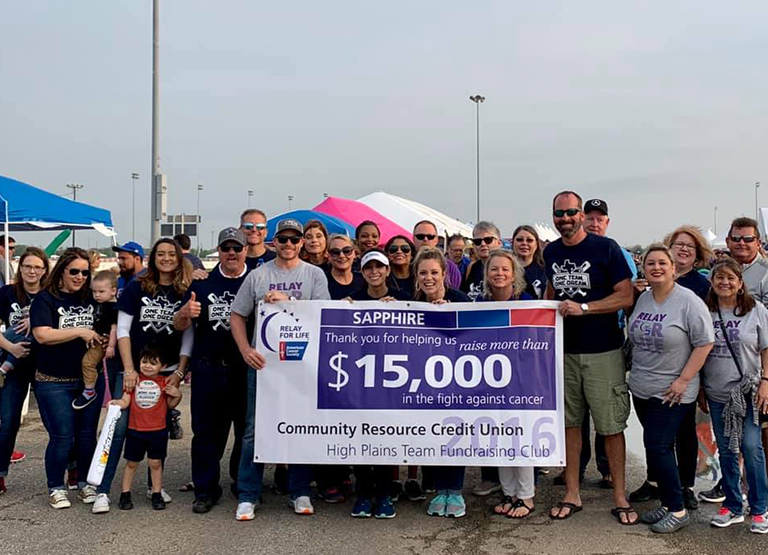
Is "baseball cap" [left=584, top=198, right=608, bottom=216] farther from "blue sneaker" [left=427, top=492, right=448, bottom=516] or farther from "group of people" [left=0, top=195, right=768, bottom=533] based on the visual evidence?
"blue sneaker" [left=427, top=492, right=448, bottom=516]

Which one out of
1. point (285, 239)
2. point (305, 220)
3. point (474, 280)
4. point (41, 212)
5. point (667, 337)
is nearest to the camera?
point (667, 337)

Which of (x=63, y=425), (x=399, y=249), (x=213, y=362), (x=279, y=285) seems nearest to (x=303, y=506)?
Result: (x=213, y=362)

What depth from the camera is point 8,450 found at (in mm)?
5363

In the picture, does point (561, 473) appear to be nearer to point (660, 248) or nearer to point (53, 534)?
point (660, 248)

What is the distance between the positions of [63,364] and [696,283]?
471 cm

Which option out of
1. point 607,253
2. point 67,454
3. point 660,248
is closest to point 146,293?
point 67,454

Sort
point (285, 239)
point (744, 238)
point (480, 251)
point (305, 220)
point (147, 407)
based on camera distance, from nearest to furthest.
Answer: point (285, 239) < point (147, 407) < point (744, 238) < point (480, 251) < point (305, 220)

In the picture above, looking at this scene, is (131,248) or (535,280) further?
(131,248)

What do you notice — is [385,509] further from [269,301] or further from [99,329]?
[99,329]

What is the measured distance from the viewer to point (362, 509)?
486 cm

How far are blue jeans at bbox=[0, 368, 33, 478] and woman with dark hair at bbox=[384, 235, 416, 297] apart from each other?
3.00m

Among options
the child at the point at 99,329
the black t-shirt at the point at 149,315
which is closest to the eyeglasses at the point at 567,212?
the black t-shirt at the point at 149,315

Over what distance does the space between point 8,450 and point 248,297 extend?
7.61ft

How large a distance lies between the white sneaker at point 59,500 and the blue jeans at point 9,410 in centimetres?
56
